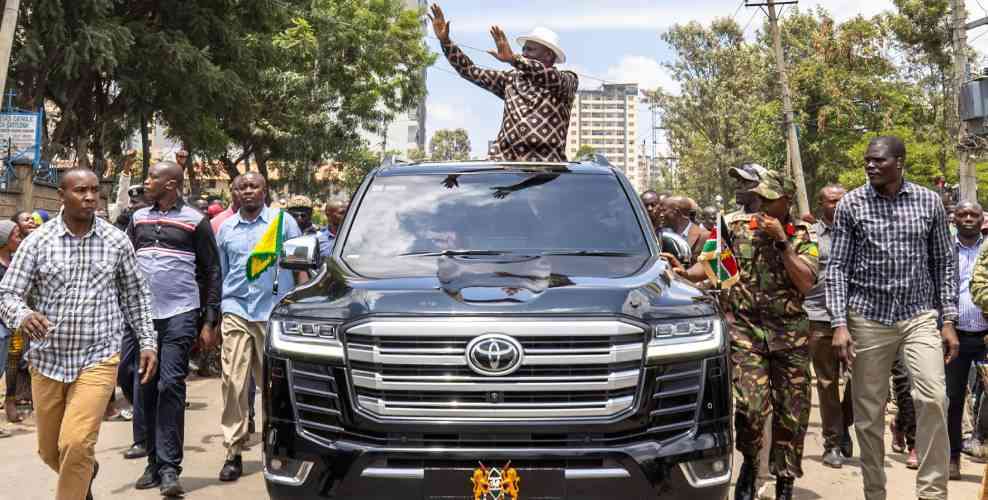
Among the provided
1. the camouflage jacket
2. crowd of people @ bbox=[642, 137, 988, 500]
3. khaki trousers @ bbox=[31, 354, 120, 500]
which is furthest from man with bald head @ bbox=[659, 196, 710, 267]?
→ khaki trousers @ bbox=[31, 354, 120, 500]

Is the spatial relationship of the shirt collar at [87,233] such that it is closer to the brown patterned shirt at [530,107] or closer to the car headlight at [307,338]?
the car headlight at [307,338]

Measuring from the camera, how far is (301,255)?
5297 mm

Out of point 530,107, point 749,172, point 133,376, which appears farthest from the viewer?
point 530,107

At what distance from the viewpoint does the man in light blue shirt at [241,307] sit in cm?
689

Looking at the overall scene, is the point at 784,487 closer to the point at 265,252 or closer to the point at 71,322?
the point at 265,252

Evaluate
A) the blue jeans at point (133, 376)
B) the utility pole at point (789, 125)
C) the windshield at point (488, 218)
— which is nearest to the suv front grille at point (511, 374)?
the windshield at point (488, 218)

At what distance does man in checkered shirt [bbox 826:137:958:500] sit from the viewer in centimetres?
551

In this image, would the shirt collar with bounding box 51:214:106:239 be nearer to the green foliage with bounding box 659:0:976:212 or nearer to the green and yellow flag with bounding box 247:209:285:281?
the green and yellow flag with bounding box 247:209:285:281

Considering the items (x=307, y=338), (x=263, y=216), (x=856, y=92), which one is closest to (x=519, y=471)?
(x=307, y=338)

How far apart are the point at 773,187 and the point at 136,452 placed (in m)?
4.95

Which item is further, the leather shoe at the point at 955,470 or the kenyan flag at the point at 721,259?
the leather shoe at the point at 955,470

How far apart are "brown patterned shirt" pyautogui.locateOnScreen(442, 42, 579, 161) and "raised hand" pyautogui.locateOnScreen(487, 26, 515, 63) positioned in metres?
0.06

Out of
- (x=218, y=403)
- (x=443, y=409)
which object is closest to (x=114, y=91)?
(x=218, y=403)

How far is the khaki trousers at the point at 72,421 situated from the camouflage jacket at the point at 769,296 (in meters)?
3.46
